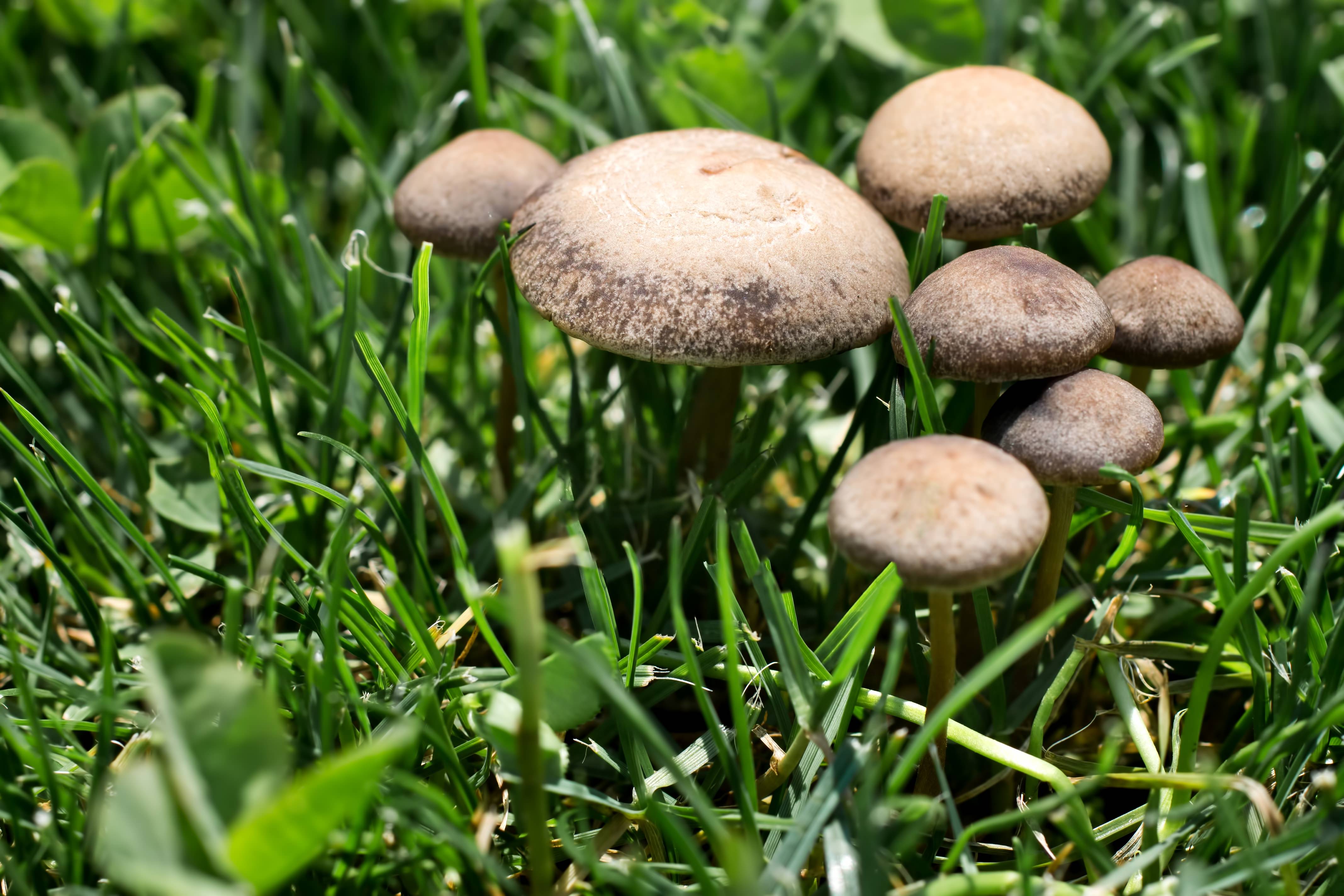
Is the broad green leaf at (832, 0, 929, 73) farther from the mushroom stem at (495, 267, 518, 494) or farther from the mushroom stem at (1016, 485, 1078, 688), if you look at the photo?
the mushroom stem at (1016, 485, 1078, 688)

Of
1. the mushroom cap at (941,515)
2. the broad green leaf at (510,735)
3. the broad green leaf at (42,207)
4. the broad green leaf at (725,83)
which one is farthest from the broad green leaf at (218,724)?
the broad green leaf at (725,83)

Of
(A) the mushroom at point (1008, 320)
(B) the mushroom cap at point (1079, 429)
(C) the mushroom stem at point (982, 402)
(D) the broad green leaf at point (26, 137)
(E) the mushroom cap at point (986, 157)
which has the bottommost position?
(C) the mushroom stem at point (982, 402)

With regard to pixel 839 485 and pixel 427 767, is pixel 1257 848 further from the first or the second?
pixel 427 767

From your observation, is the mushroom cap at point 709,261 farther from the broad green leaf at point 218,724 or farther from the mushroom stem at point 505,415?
the broad green leaf at point 218,724

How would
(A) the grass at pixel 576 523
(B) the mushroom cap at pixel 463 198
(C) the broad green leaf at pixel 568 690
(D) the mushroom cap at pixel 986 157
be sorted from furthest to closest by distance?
(B) the mushroom cap at pixel 463 198
(D) the mushroom cap at pixel 986 157
(C) the broad green leaf at pixel 568 690
(A) the grass at pixel 576 523

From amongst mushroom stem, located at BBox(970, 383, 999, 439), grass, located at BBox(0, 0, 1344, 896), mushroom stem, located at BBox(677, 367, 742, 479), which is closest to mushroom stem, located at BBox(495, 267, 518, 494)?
grass, located at BBox(0, 0, 1344, 896)

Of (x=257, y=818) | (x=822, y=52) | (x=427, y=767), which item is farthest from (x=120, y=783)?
(x=822, y=52)

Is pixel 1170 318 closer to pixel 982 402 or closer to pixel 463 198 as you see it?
pixel 982 402
